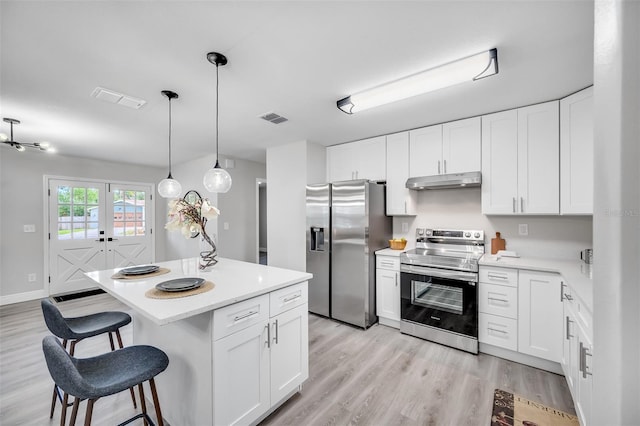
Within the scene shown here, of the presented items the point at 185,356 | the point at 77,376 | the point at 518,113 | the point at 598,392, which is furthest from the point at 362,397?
the point at 518,113

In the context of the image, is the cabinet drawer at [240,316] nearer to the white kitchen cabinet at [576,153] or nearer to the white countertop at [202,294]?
the white countertop at [202,294]

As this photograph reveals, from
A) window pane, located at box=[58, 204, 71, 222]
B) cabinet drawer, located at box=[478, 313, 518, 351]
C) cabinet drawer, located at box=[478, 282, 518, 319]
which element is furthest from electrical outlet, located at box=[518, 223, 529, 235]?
Result: window pane, located at box=[58, 204, 71, 222]

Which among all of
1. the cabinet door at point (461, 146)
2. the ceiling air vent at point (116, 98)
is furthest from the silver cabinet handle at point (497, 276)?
the ceiling air vent at point (116, 98)

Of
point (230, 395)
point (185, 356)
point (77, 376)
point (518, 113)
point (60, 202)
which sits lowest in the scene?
point (230, 395)

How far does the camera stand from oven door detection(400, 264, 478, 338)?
259 centimetres

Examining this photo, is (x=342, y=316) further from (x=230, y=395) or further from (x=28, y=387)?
(x=28, y=387)

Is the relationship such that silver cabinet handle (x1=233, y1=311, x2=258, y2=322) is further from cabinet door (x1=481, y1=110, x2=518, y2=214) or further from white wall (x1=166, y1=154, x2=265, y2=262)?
white wall (x1=166, y1=154, x2=265, y2=262)

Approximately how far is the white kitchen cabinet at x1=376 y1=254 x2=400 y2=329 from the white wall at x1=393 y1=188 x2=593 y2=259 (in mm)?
574

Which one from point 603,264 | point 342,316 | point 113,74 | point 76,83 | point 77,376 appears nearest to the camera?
point 603,264

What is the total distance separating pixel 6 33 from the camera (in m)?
1.52

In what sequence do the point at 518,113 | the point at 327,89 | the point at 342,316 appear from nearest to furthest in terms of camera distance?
the point at 327,89 → the point at 518,113 → the point at 342,316

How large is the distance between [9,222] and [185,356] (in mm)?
4916

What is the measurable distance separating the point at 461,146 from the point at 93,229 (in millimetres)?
6345

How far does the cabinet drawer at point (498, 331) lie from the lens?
8.02ft
